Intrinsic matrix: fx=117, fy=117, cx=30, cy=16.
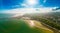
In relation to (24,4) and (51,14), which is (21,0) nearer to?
(24,4)

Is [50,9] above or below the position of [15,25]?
above

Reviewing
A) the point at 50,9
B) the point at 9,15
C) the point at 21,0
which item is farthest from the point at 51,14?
the point at 9,15

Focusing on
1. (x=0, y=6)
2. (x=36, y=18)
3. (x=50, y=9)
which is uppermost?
(x=0, y=6)

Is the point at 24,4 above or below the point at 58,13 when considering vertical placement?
above

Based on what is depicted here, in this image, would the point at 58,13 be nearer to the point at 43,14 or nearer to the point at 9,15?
the point at 43,14

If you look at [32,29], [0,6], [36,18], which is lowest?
[32,29]

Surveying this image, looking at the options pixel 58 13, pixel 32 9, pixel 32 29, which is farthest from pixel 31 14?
pixel 58 13
